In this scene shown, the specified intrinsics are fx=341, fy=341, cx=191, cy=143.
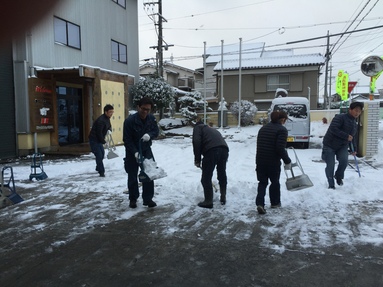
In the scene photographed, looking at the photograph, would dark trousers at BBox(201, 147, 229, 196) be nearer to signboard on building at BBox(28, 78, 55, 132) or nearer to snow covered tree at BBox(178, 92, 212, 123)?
signboard on building at BBox(28, 78, 55, 132)

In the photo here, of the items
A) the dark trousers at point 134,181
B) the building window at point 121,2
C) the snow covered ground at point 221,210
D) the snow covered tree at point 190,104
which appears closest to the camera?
the snow covered ground at point 221,210

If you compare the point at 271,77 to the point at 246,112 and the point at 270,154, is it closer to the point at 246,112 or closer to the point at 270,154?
the point at 246,112

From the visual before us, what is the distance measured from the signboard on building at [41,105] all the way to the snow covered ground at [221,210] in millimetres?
4449

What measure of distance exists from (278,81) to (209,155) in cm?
2680

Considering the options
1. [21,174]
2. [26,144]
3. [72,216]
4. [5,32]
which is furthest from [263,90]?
[5,32]

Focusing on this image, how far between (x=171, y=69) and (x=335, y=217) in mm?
39291

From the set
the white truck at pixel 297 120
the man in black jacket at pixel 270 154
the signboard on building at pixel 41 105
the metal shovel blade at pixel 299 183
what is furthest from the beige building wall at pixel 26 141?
the metal shovel blade at pixel 299 183

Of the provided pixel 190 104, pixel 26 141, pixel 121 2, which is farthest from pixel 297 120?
pixel 190 104

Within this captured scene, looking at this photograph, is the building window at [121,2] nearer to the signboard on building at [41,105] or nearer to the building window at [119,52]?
the building window at [119,52]

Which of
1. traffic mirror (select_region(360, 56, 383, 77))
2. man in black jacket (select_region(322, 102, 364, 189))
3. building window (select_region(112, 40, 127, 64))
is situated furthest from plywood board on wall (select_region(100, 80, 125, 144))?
traffic mirror (select_region(360, 56, 383, 77))

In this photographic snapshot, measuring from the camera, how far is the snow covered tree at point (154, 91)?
808 inches

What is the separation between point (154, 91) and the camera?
67.9 feet

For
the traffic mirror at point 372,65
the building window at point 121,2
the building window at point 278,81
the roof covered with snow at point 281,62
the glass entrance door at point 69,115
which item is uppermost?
the building window at point 121,2

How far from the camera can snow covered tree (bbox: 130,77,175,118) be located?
20531 mm
